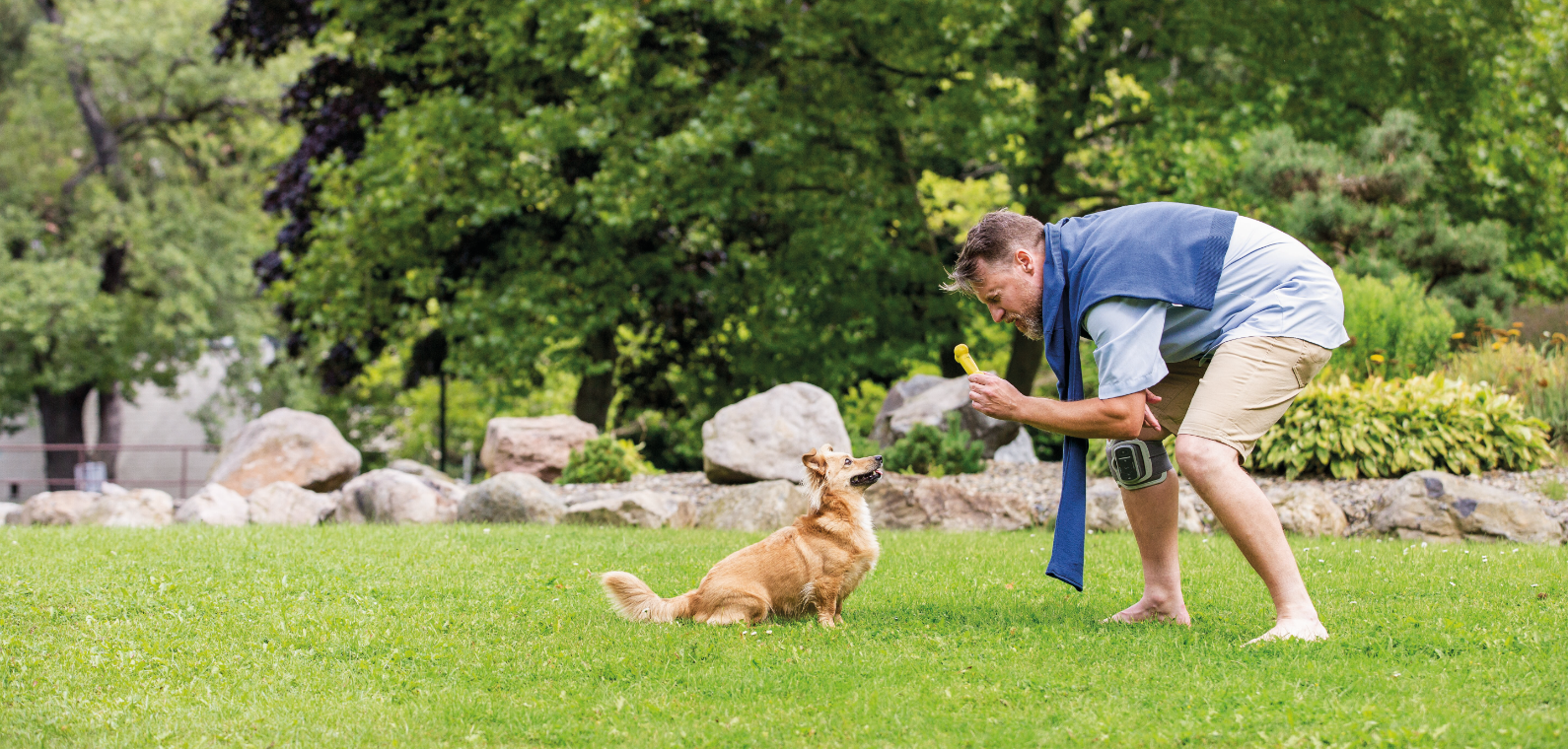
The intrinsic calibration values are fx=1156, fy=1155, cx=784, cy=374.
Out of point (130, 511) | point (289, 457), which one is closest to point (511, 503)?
point (130, 511)

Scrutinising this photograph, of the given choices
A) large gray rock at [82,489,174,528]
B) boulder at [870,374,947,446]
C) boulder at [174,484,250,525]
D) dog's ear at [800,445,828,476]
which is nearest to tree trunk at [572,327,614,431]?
boulder at [870,374,947,446]

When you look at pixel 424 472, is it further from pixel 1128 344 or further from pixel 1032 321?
pixel 1128 344

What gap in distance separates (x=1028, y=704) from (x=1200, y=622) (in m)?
1.58

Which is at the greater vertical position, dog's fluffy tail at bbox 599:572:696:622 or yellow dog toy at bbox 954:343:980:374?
yellow dog toy at bbox 954:343:980:374

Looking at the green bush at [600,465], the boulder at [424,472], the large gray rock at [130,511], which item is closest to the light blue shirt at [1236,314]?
the green bush at [600,465]

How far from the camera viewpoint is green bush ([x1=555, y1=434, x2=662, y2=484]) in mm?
12070

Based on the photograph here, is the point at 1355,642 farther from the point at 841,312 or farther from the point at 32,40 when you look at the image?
the point at 32,40

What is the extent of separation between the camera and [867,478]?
5160mm

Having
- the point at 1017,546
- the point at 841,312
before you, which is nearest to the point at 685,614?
the point at 1017,546

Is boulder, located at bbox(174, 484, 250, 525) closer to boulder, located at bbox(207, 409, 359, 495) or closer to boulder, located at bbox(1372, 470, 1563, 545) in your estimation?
boulder, located at bbox(207, 409, 359, 495)

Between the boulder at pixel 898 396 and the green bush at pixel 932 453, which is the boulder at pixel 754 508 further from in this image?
the boulder at pixel 898 396

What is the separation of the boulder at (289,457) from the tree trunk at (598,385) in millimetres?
3827

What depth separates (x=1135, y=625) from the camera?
15.7 feet

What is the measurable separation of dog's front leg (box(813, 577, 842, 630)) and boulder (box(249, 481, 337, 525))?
7.07 meters
